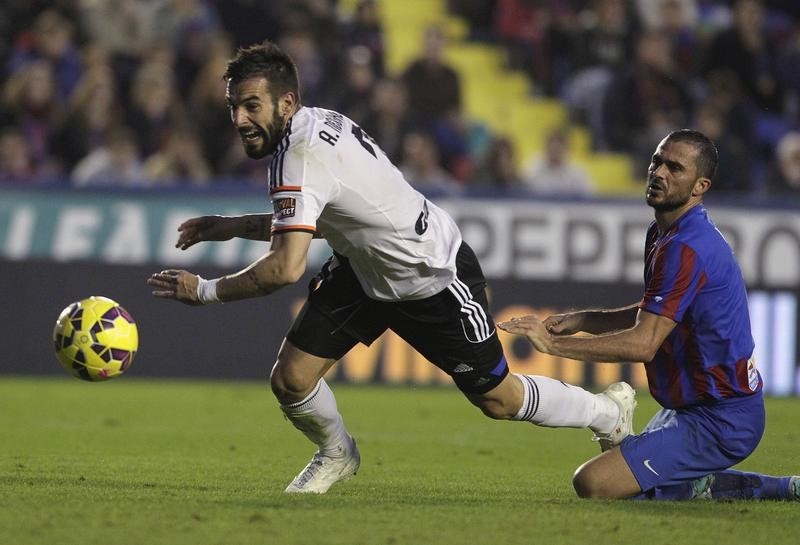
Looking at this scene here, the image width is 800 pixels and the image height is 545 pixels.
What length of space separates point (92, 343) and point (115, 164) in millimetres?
8072

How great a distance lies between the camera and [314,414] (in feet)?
23.2

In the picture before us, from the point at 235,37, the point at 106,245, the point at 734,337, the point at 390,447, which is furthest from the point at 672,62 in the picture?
the point at 734,337

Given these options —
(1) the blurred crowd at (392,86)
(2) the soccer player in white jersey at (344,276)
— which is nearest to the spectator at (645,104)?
(1) the blurred crowd at (392,86)

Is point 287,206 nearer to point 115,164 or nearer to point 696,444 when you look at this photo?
point 696,444

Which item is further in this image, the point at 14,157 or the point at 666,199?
the point at 14,157

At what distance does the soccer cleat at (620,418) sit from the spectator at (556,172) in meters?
8.82

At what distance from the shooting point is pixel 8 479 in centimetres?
724

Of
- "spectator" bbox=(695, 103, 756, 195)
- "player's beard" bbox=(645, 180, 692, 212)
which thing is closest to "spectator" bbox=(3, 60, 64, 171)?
"spectator" bbox=(695, 103, 756, 195)

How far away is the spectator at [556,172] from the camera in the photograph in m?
16.3

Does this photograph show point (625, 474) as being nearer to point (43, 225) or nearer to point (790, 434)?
point (790, 434)

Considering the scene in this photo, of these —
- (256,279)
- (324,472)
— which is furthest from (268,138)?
(324,472)

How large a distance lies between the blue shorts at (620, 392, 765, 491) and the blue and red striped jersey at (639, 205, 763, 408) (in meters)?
0.08

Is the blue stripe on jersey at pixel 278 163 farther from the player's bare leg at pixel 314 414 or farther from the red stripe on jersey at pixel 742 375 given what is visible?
the red stripe on jersey at pixel 742 375

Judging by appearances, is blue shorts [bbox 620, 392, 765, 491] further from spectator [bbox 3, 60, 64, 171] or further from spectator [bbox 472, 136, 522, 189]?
spectator [bbox 3, 60, 64, 171]
